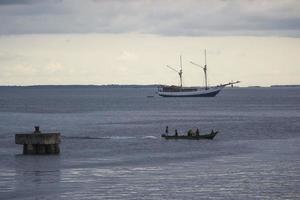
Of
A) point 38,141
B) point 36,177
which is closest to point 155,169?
point 36,177

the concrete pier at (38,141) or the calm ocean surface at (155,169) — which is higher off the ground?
the concrete pier at (38,141)

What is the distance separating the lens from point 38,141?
243 ft

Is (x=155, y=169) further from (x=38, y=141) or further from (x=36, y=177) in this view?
(x=38, y=141)

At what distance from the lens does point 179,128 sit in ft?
427

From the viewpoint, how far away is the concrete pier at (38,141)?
73500 millimetres

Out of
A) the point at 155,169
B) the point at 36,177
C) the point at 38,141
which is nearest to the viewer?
the point at 36,177

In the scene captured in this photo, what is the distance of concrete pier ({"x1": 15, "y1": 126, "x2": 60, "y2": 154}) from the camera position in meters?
73.5

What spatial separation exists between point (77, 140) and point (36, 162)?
98.5 ft

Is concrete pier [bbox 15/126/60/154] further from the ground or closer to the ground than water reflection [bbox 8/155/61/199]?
further from the ground

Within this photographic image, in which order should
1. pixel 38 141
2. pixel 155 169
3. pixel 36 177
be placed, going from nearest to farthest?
pixel 36 177 < pixel 155 169 < pixel 38 141

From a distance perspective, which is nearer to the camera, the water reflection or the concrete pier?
the water reflection

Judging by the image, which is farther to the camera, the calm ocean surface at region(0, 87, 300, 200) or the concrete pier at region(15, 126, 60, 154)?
the concrete pier at region(15, 126, 60, 154)

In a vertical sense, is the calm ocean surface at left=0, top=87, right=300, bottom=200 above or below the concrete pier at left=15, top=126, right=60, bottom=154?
below

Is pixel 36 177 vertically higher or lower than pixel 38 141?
lower
